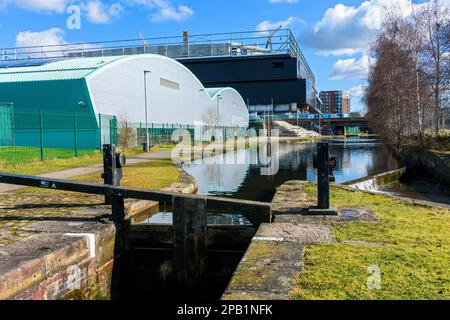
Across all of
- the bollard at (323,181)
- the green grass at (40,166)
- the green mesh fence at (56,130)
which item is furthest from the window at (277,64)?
the bollard at (323,181)

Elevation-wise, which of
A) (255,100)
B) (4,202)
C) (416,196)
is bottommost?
(416,196)

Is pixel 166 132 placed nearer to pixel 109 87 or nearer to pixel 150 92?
pixel 150 92

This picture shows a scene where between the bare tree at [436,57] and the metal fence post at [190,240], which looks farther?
the bare tree at [436,57]

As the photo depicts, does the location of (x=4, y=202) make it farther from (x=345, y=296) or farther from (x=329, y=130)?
(x=329, y=130)

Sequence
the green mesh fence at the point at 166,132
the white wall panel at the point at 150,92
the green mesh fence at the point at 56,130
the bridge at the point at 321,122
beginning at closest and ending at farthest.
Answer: the green mesh fence at the point at 56,130
the white wall panel at the point at 150,92
the green mesh fence at the point at 166,132
the bridge at the point at 321,122

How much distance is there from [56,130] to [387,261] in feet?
91.4

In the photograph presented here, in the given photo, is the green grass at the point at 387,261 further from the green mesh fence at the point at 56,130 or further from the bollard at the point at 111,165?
the green mesh fence at the point at 56,130

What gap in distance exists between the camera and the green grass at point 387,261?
3.99 metres

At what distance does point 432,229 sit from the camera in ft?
21.4

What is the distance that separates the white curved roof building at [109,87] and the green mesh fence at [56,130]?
1540mm

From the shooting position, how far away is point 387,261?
15.9 ft

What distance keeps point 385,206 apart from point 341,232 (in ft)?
8.75

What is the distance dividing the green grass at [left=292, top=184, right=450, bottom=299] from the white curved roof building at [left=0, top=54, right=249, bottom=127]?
28.5 m
